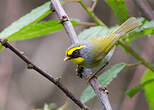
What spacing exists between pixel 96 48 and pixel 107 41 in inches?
5.5

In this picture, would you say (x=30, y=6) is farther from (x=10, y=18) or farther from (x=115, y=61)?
(x=115, y=61)

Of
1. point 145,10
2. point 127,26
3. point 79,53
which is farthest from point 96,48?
point 145,10

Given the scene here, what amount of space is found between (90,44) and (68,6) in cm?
407

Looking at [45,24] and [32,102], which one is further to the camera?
[32,102]

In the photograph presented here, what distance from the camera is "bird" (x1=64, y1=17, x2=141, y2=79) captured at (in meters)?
2.98

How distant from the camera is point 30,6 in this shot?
26.3 feet

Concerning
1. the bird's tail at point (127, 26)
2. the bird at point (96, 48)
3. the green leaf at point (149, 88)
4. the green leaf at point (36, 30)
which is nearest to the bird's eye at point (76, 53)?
the bird at point (96, 48)

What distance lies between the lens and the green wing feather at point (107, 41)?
3105 mm

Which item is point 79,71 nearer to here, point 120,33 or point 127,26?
point 120,33

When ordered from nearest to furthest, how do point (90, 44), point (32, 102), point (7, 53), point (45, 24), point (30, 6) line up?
point (45, 24), point (90, 44), point (7, 53), point (32, 102), point (30, 6)

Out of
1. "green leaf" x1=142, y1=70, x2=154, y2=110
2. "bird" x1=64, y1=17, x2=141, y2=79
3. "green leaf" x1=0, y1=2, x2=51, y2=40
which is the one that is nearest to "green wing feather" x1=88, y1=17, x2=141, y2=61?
"bird" x1=64, y1=17, x2=141, y2=79

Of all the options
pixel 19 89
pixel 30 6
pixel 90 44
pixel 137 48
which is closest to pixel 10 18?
pixel 30 6

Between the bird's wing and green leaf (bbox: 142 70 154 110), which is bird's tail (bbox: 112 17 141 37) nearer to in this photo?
the bird's wing

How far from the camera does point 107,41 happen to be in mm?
3266
